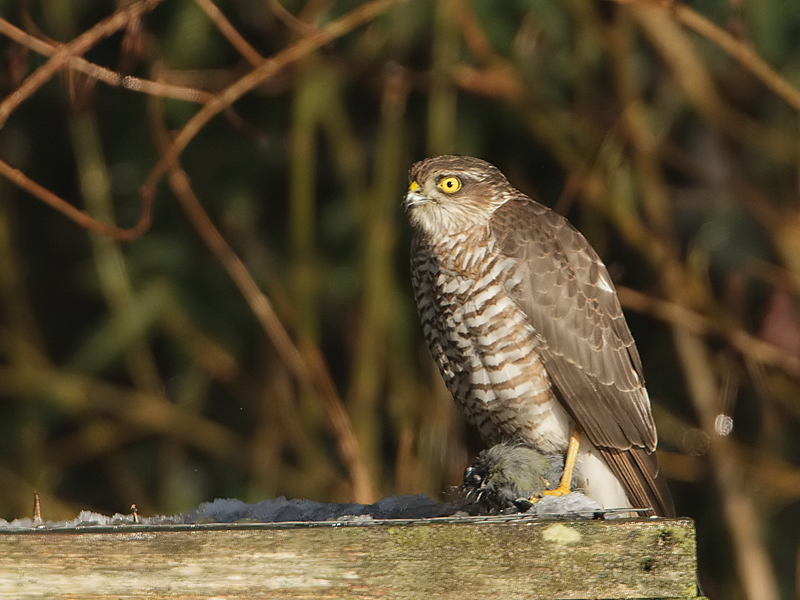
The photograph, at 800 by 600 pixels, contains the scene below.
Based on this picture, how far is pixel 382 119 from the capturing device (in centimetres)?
459

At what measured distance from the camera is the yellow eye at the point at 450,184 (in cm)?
316

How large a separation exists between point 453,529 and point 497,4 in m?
3.32

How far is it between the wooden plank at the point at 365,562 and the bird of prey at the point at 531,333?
1.09 meters

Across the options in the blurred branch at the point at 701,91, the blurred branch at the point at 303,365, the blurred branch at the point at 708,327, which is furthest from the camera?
the blurred branch at the point at 701,91

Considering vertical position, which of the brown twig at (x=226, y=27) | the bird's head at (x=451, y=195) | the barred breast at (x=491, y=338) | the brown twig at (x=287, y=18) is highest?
the brown twig at (x=287, y=18)

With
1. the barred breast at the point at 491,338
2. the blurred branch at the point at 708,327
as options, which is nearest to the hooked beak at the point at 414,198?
the barred breast at the point at 491,338

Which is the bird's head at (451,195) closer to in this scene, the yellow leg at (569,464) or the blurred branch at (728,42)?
the yellow leg at (569,464)

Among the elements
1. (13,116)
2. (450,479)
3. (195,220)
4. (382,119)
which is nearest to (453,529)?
(450,479)

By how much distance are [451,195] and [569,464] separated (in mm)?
853

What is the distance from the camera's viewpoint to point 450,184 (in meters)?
3.17

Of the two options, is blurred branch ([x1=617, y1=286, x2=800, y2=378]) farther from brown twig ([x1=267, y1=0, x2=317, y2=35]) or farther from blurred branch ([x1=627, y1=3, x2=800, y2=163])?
brown twig ([x1=267, y1=0, x2=317, y2=35])

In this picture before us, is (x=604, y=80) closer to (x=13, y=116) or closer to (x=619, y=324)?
(x=619, y=324)

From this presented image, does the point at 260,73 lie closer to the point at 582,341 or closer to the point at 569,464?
the point at 582,341

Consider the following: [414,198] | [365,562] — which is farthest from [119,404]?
[365,562]
